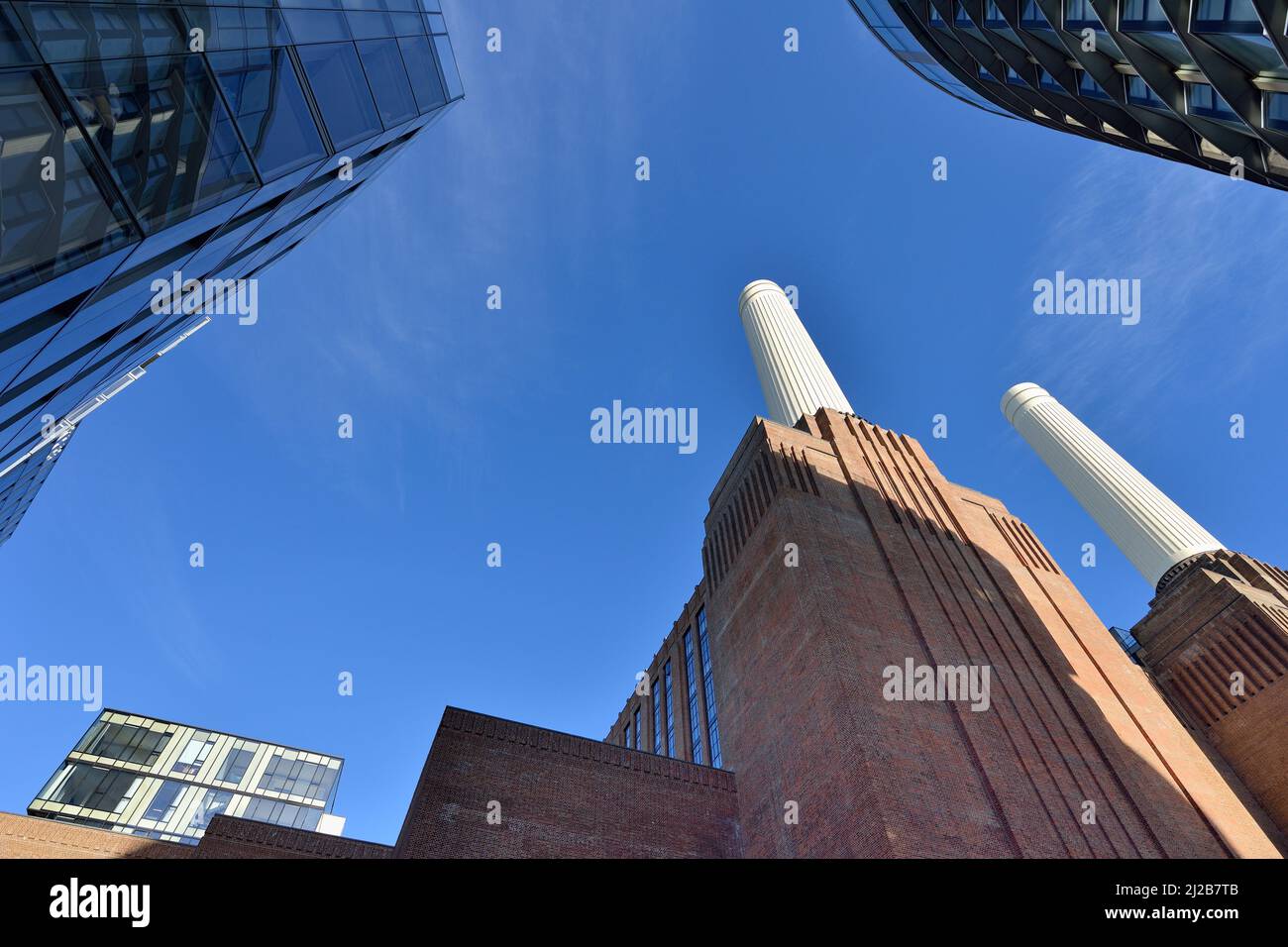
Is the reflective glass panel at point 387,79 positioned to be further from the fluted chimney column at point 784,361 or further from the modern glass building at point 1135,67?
the fluted chimney column at point 784,361

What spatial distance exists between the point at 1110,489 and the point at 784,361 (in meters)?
30.6

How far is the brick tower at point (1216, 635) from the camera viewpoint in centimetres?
3153

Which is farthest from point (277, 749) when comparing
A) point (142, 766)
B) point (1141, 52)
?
point (1141, 52)

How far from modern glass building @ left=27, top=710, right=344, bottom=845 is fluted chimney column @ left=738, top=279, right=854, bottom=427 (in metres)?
49.8

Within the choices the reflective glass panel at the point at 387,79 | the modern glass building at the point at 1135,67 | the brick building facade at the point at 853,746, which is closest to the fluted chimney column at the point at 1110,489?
the brick building facade at the point at 853,746

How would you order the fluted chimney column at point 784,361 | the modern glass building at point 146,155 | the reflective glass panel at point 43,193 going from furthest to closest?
the fluted chimney column at point 784,361
the modern glass building at point 146,155
the reflective glass panel at point 43,193

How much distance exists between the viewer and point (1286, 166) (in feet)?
46.8

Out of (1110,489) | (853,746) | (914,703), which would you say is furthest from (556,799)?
(1110,489)

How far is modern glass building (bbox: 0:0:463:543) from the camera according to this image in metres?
5.29

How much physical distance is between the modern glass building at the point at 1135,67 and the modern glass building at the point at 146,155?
14596 mm

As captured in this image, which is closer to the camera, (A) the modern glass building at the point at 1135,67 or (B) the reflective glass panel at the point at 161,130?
(B) the reflective glass panel at the point at 161,130

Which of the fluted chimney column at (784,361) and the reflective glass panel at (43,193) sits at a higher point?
the fluted chimney column at (784,361)

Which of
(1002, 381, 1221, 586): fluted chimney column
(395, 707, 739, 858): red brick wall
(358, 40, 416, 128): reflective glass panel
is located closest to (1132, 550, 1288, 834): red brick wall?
(1002, 381, 1221, 586): fluted chimney column

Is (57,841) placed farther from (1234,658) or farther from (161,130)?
(1234,658)
